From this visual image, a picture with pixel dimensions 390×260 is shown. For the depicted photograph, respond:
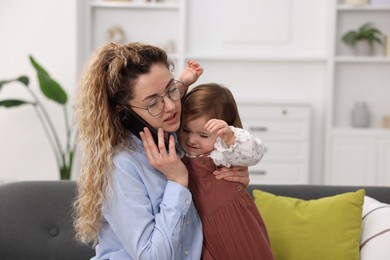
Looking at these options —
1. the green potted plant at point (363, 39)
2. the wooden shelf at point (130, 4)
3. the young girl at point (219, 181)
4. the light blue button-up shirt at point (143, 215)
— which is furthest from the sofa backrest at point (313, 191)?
the wooden shelf at point (130, 4)

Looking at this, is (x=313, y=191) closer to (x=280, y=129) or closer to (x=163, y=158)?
(x=163, y=158)

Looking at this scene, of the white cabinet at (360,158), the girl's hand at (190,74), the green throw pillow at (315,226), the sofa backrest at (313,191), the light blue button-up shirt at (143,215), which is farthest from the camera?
the white cabinet at (360,158)

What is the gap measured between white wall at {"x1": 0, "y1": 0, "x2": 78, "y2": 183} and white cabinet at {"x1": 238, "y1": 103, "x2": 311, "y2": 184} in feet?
4.93

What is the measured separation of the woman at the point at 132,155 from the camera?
1.81 meters

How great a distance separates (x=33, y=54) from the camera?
17.2ft

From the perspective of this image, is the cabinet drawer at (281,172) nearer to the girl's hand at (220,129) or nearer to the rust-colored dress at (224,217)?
the rust-colored dress at (224,217)

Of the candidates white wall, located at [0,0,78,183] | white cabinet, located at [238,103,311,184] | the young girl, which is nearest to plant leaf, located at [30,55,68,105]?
white wall, located at [0,0,78,183]

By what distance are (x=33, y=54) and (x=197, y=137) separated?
3463 mm

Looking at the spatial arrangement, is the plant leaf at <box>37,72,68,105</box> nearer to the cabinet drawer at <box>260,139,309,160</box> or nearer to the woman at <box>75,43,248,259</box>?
the cabinet drawer at <box>260,139,309,160</box>

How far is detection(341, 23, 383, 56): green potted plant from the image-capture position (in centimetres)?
537

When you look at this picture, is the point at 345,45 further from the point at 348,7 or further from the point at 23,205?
the point at 23,205

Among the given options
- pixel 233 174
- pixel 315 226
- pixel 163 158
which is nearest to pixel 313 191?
pixel 315 226

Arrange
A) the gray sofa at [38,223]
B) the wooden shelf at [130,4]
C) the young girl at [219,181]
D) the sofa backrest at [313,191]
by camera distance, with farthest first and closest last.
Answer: the wooden shelf at [130,4] → the sofa backrest at [313,191] → the gray sofa at [38,223] → the young girl at [219,181]

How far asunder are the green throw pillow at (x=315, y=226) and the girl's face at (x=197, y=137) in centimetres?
52
